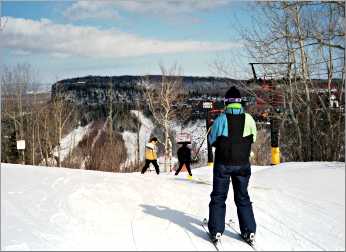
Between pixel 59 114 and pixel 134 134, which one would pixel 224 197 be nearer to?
pixel 59 114

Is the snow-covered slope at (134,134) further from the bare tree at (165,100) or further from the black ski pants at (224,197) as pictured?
the black ski pants at (224,197)

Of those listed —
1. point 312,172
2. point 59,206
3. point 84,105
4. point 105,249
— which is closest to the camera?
point 105,249

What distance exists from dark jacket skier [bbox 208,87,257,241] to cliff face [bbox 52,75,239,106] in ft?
84.2

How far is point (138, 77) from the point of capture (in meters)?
48.5

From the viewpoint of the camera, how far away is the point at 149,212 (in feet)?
22.6

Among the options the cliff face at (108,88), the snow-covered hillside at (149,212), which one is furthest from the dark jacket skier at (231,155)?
the cliff face at (108,88)

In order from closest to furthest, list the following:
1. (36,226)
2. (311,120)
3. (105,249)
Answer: (105,249), (36,226), (311,120)

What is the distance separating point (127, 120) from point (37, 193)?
5905 centimetres

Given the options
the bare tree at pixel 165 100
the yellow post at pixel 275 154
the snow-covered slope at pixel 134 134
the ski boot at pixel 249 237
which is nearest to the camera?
Answer: the ski boot at pixel 249 237

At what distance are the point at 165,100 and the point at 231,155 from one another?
3434cm

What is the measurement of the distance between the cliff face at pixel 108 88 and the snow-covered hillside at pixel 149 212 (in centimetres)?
2251

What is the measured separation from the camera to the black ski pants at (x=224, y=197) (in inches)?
210

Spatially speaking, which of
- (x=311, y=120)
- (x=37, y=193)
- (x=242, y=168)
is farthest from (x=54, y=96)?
(x=242, y=168)

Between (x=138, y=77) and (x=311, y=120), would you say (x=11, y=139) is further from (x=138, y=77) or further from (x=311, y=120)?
(x=311, y=120)
